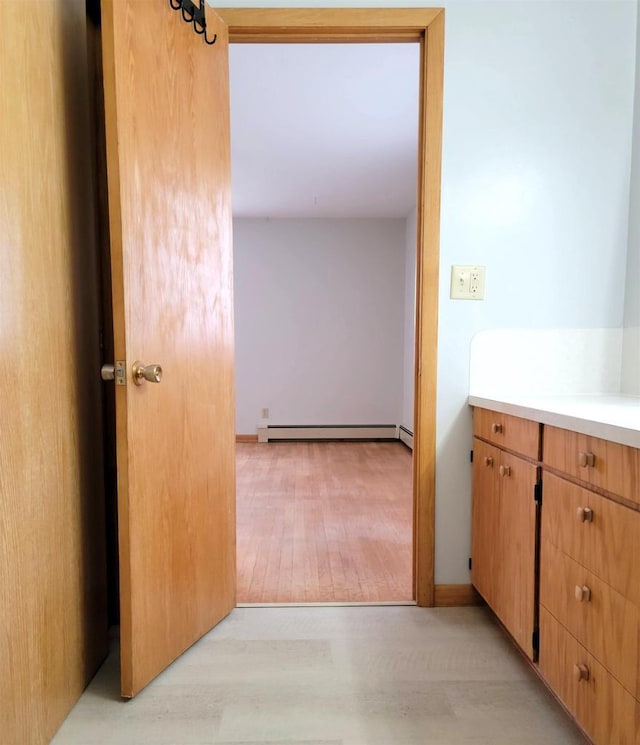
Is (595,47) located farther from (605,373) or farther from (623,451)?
(623,451)

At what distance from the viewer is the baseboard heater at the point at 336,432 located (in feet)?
16.9

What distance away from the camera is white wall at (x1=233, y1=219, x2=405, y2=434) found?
5.10 meters

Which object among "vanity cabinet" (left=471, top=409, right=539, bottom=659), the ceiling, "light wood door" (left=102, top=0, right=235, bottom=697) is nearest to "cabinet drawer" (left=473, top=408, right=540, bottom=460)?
"vanity cabinet" (left=471, top=409, right=539, bottom=659)

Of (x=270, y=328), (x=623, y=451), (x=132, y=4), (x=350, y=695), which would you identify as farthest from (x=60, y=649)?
(x=270, y=328)

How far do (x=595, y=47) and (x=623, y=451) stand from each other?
1.48 m

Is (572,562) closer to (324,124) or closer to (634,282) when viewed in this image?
(634,282)

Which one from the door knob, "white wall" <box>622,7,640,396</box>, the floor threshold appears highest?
"white wall" <box>622,7,640,396</box>

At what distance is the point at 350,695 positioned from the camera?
4.05ft

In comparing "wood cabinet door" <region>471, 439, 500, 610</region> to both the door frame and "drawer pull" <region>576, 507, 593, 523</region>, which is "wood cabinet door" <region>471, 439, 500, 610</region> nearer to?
the door frame

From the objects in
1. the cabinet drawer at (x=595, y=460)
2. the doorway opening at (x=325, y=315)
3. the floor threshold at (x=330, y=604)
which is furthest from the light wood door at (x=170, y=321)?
the cabinet drawer at (x=595, y=460)

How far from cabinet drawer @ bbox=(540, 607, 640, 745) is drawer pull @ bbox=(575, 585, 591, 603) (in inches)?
4.2

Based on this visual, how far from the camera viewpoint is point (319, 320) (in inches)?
203

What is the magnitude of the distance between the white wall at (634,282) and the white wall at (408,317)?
316 centimetres

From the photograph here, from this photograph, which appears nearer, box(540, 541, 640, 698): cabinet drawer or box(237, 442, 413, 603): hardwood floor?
box(540, 541, 640, 698): cabinet drawer
